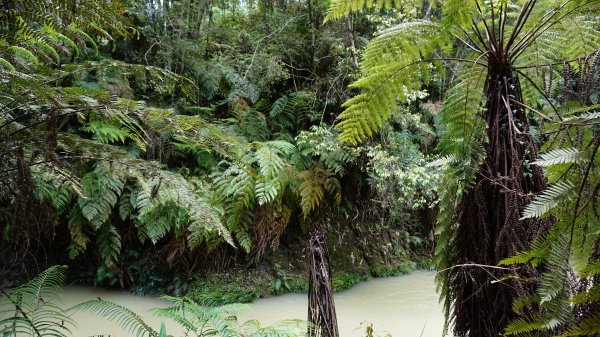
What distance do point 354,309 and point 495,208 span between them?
2.98 m

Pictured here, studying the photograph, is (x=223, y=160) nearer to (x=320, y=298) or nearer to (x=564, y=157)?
(x=320, y=298)

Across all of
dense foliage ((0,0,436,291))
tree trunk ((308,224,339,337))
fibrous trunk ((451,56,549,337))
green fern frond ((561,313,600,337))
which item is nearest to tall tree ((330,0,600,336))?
fibrous trunk ((451,56,549,337))

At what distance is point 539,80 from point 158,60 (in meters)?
4.53

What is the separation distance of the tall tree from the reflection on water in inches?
77.0

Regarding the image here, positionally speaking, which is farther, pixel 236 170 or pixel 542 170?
pixel 236 170

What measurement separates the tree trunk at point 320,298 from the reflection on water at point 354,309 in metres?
1.09

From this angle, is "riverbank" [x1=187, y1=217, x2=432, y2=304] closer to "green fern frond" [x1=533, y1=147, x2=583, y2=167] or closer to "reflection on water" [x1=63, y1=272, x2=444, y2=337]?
"reflection on water" [x1=63, y1=272, x2=444, y2=337]

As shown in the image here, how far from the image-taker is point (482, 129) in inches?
59.8

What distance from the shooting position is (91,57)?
4633 millimetres

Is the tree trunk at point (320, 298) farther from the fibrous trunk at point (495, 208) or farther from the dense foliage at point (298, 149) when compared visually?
the fibrous trunk at point (495, 208)

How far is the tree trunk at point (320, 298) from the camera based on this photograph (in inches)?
93.7

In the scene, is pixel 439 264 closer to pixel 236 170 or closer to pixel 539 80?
pixel 539 80

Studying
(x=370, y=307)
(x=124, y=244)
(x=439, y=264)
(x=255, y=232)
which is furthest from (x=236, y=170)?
(x=439, y=264)

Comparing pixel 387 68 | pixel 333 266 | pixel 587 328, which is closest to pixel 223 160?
pixel 333 266
